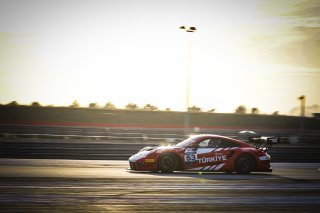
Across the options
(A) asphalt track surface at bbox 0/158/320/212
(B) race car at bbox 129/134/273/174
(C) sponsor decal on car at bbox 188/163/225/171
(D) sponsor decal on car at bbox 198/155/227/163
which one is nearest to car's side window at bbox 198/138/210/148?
(B) race car at bbox 129/134/273/174

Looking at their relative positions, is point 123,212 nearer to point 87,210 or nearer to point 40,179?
point 87,210

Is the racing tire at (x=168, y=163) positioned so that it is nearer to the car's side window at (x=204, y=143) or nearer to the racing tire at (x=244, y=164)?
the car's side window at (x=204, y=143)

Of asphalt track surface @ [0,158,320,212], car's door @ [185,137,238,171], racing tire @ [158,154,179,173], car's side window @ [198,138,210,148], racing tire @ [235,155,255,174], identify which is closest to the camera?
asphalt track surface @ [0,158,320,212]

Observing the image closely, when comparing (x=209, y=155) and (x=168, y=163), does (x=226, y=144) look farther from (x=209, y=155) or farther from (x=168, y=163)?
(x=168, y=163)

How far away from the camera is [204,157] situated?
15.2 meters

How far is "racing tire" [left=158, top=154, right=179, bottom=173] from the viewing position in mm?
14781

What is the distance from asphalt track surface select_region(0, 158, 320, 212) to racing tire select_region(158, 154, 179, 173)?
526mm

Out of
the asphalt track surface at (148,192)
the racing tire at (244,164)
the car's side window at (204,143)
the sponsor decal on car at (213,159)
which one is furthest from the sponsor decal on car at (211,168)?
the asphalt track surface at (148,192)

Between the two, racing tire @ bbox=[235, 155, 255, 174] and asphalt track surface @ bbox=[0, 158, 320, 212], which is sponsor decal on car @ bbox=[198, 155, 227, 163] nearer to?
racing tire @ bbox=[235, 155, 255, 174]

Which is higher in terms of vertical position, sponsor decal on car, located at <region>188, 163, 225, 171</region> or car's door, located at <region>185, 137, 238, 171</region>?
car's door, located at <region>185, 137, 238, 171</region>

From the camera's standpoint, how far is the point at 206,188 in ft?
37.1

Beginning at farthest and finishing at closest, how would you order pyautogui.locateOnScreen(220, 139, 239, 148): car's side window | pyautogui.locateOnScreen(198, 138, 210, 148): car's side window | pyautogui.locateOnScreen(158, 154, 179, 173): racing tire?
1. pyautogui.locateOnScreen(220, 139, 239, 148): car's side window
2. pyautogui.locateOnScreen(198, 138, 210, 148): car's side window
3. pyautogui.locateOnScreen(158, 154, 179, 173): racing tire

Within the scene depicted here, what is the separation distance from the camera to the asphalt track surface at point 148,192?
8.55 metres

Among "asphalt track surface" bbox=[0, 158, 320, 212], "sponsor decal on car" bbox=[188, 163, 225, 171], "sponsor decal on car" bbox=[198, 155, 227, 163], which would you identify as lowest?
"asphalt track surface" bbox=[0, 158, 320, 212]
